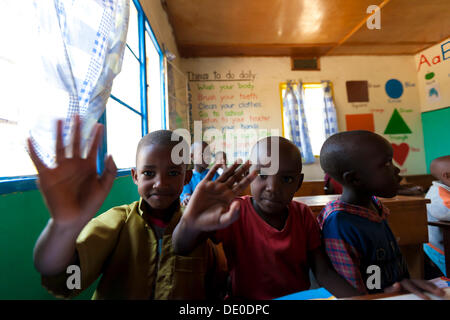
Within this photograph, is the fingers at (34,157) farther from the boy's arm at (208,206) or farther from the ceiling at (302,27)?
the ceiling at (302,27)

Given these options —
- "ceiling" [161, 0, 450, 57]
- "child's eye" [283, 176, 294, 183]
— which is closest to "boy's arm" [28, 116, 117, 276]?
"child's eye" [283, 176, 294, 183]

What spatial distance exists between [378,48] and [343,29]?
46.9 inches

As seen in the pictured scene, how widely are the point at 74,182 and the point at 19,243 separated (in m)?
0.44

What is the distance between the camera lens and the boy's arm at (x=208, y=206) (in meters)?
0.57

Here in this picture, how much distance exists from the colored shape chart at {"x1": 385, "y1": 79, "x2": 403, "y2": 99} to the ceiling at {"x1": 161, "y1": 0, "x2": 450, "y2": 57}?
1.88ft

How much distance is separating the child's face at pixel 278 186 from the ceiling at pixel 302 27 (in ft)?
9.14

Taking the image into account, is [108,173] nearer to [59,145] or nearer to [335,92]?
[59,145]

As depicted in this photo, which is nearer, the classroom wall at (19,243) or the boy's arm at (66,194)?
the boy's arm at (66,194)

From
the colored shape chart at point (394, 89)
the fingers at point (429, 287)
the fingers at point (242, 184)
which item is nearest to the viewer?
the fingers at point (429, 287)

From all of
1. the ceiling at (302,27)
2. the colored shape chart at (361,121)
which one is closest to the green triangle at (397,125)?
the colored shape chart at (361,121)

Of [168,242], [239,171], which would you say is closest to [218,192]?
[239,171]

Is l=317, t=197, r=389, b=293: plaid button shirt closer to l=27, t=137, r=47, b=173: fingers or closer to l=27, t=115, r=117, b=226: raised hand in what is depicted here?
l=27, t=115, r=117, b=226: raised hand

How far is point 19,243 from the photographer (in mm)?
673

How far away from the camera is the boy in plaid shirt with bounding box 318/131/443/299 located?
2.43 ft
